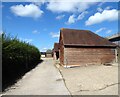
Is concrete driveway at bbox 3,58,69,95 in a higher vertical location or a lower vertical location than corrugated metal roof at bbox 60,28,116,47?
lower

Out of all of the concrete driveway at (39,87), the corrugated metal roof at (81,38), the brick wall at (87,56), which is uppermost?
the corrugated metal roof at (81,38)

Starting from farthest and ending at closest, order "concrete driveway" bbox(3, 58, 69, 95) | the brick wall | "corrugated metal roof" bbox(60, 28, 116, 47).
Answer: "corrugated metal roof" bbox(60, 28, 116, 47), the brick wall, "concrete driveway" bbox(3, 58, 69, 95)

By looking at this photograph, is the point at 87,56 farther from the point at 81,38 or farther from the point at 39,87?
the point at 39,87

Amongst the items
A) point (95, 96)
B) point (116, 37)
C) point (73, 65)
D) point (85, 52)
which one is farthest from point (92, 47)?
point (95, 96)

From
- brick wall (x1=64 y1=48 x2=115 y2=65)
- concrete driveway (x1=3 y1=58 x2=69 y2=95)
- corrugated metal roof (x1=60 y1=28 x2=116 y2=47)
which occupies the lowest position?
concrete driveway (x1=3 y1=58 x2=69 y2=95)

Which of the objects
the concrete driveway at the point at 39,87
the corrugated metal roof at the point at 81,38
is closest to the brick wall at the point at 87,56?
the corrugated metal roof at the point at 81,38

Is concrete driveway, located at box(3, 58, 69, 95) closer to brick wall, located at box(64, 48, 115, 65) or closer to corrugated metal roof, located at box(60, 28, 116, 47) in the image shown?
brick wall, located at box(64, 48, 115, 65)

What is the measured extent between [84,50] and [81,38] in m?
2.55

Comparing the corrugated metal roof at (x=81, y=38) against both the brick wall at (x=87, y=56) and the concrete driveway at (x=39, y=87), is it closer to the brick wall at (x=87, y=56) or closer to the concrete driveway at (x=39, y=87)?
the brick wall at (x=87, y=56)

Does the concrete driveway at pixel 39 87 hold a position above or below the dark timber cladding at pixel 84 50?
below

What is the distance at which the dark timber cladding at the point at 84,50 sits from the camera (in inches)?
1025

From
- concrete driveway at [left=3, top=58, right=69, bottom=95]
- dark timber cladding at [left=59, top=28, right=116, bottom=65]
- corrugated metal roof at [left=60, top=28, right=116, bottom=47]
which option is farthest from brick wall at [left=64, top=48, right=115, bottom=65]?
concrete driveway at [left=3, top=58, right=69, bottom=95]

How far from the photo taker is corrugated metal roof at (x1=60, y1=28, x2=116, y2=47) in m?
26.8

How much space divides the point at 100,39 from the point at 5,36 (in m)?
18.3
